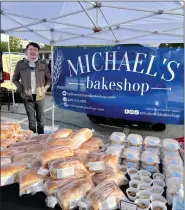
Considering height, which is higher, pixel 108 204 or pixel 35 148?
pixel 35 148

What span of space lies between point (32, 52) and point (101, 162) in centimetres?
171

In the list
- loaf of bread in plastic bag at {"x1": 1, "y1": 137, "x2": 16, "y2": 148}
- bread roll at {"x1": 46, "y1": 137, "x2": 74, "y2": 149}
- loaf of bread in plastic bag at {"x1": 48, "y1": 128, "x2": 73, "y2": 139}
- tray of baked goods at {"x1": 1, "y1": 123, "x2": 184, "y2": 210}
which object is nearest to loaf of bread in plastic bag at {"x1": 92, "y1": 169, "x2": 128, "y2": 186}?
tray of baked goods at {"x1": 1, "y1": 123, "x2": 184, "y2": 210}

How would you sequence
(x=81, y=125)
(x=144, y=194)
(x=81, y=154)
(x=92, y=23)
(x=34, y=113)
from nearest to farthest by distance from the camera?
(x=144, y=194)
(x=81, y=154)
(x=92, y=23)
(x=34, y=113)
(x=81, y=125)

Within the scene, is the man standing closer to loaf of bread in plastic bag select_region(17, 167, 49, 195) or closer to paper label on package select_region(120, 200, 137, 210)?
loaf of bread in plastic bag select_region(17, 167, 49, 195)

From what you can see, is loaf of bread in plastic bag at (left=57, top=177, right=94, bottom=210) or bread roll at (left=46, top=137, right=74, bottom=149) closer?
loaf of bread in plastic bag at (left=57, top=177, right=94, bottom=210)

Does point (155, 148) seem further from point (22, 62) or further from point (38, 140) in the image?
point (22, 62)

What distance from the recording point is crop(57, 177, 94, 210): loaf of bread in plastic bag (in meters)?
1.21

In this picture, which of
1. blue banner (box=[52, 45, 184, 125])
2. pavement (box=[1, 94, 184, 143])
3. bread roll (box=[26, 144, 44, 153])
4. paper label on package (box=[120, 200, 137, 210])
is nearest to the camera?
paper label on package (box=[120, 200, 137, 210])

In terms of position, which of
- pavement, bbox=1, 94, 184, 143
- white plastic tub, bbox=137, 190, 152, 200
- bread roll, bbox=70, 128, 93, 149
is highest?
bread roll, bbox=70, 128, 93, 149

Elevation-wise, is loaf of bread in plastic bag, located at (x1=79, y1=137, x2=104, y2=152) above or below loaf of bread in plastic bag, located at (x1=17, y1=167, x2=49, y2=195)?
above

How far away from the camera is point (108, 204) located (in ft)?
3.91

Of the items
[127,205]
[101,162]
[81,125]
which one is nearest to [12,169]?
[101,162]

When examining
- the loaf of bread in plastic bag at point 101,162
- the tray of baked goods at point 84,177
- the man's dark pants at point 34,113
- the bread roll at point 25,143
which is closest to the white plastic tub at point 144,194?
the tray of baked goods at point 84,177

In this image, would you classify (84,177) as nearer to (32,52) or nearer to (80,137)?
(80,137)
